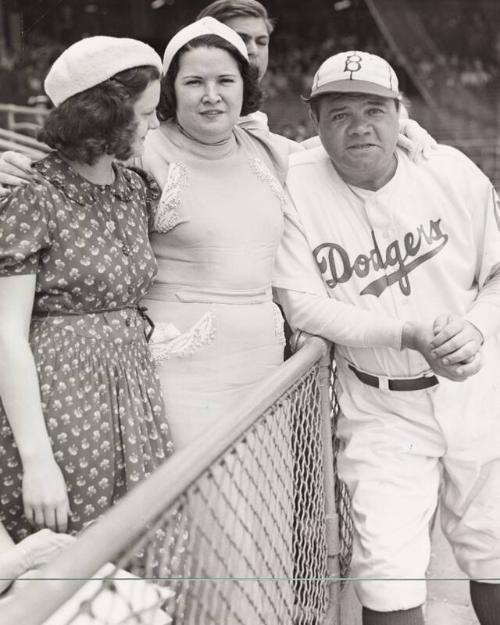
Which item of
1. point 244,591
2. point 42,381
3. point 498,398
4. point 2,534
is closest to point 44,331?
point 42,381

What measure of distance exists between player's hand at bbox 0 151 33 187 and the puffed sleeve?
2cm

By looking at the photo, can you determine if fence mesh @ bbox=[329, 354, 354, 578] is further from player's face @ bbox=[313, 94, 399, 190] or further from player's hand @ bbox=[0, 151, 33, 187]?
player's hand @ bbox=[0, 151, 33, 187]

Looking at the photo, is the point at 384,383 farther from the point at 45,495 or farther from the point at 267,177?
the point at 45,495

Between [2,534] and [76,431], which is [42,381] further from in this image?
[2,534]

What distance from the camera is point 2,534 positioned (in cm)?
139

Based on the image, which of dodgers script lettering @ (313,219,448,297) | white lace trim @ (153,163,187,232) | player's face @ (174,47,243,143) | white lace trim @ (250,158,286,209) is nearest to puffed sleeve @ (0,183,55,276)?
white lace trim @ (153,163,187,232)

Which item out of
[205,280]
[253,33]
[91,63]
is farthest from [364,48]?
[91,63]

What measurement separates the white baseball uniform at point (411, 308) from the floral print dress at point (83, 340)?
469mm

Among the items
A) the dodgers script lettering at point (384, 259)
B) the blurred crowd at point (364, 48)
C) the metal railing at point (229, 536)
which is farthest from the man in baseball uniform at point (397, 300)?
the blurred crowd at point (364, 48)

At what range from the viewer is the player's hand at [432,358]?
1.75 m

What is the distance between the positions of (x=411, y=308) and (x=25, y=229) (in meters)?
0.91

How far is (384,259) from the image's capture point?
1919 mm

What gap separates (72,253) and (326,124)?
2.38 ft

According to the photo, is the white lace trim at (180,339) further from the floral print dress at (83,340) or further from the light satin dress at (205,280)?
the floral print dress at (83,340)
